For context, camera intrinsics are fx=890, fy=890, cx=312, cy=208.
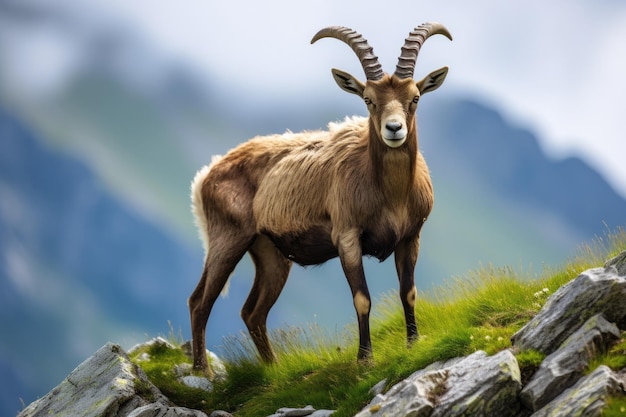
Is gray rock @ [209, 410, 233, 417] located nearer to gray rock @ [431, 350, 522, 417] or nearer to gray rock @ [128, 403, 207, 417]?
gray rock @ [128, 403, 207, 417]

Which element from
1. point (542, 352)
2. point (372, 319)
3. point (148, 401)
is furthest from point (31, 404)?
point (542, 352)

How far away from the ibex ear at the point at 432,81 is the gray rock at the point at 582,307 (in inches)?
126

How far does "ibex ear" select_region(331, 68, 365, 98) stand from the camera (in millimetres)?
10211

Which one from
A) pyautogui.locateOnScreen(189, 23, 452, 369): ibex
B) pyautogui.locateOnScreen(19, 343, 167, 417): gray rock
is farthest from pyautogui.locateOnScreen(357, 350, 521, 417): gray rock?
pyautogui.locateOnScreen(19, 343, 167, 417): gray rock

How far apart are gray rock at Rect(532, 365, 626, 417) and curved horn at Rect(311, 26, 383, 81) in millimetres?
4438

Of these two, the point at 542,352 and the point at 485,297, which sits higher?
the point at 485,297

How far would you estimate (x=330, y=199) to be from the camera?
35.8ft

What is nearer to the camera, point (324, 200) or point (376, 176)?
point (376, 176)

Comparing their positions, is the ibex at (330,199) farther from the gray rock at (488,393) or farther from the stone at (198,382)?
the gray rock at (488,393)

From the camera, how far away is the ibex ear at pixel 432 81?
10.2m

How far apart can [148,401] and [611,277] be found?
5821 millimetres

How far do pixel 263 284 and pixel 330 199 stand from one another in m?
2.28

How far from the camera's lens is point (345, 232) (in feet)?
34.2

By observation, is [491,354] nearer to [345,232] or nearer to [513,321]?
[513,321]
